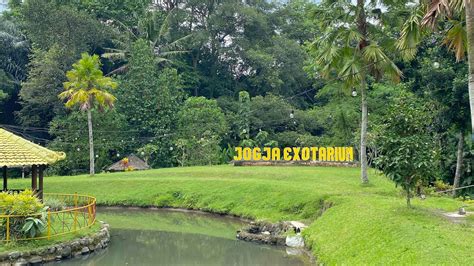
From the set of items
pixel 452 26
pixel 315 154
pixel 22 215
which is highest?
pixel 452 26

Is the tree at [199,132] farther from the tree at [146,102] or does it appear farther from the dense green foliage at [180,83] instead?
the tree at [146,102]

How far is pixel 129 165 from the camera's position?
1866 inches

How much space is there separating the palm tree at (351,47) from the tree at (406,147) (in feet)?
23.2

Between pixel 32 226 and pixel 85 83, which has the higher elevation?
pixel 85 83

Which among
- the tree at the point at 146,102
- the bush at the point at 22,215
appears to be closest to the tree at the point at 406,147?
the bush at the point at 22,215

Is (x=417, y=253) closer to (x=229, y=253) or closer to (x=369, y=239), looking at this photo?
(x=369, y=239)

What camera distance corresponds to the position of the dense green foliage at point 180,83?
48062 mm

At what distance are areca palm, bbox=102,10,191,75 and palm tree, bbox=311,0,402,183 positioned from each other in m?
32.9

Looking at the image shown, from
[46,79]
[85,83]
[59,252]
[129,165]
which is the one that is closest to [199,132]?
[129,165]

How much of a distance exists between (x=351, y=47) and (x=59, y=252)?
16162mm

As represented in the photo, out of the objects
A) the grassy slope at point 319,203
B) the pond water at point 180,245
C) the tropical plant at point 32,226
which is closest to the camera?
the grassy slope at point 319,203

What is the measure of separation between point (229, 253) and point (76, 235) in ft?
19.6

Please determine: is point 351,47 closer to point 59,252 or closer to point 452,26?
point 452,26

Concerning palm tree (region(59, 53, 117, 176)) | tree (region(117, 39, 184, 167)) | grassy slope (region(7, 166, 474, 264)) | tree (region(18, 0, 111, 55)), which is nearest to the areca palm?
tree (region(117, 39, 184, 167))
